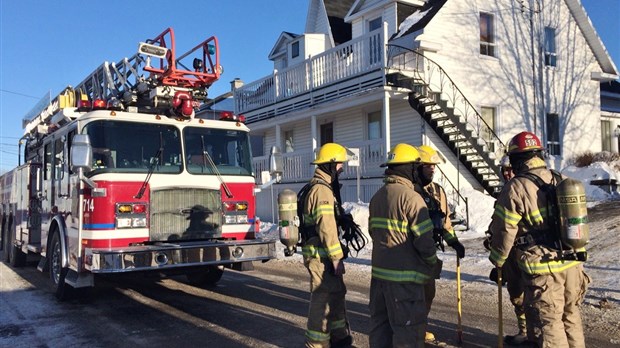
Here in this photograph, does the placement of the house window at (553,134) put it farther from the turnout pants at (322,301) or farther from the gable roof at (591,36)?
the turnout pants at (322,301)

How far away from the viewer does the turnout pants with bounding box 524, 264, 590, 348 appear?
395 cm

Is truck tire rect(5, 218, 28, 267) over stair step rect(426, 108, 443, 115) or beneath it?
beneath

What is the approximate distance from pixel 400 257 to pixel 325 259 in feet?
2.87

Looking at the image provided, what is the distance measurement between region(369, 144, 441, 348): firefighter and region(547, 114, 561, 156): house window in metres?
17.7

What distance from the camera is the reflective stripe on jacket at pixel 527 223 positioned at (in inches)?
161

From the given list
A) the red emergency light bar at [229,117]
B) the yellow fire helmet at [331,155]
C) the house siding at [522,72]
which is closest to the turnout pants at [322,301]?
the yellow fire helmet at [331,155]

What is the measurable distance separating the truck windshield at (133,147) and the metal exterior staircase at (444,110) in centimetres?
905

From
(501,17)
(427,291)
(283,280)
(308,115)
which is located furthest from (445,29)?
(427,291)

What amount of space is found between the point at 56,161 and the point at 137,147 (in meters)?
1.86

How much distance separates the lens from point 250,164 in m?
8.01

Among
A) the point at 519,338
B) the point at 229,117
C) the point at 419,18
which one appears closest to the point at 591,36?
the point at 419,18

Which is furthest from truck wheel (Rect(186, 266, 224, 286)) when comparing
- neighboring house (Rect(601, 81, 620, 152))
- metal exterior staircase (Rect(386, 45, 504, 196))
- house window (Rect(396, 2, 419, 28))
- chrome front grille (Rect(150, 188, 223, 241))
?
neighboring house (Rect(601, 81, 620, 152))

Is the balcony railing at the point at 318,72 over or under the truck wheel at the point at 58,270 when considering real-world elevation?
over

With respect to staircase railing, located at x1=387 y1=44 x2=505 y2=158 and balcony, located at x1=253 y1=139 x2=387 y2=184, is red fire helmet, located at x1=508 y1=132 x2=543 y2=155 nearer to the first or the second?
balcony, located at x1=253 y1=139 x2=387 y2=184
